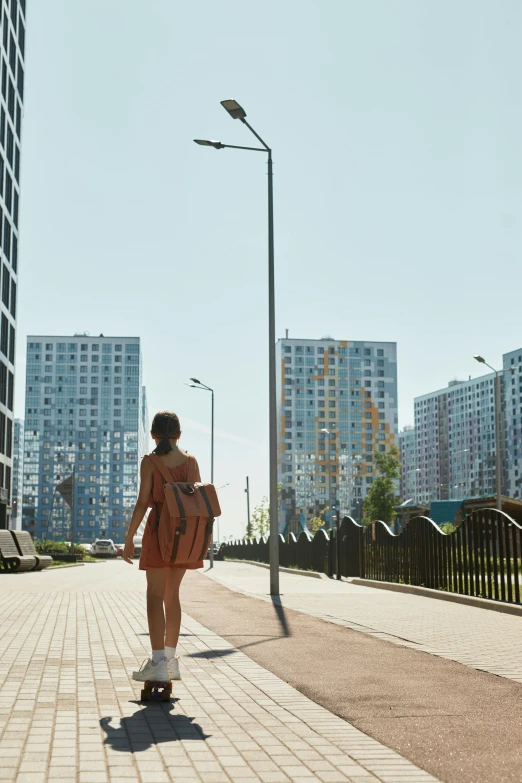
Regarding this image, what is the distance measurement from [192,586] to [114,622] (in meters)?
8.13

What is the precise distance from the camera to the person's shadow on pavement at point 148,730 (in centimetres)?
463

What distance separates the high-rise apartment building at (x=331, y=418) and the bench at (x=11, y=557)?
15630 cm

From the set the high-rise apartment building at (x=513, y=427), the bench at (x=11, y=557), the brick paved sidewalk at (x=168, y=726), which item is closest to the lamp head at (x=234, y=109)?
the brick paved sidewalk at (x=168, y=726)

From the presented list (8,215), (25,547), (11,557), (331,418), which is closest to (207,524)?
(11,557)

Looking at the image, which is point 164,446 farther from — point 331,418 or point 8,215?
point 331,418

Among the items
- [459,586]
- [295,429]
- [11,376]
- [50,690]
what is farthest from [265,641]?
[295,429]

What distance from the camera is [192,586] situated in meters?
18.8

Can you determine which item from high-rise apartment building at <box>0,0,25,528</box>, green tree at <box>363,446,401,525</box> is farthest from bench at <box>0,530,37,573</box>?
green tree at <box>363,446,401,525</box>

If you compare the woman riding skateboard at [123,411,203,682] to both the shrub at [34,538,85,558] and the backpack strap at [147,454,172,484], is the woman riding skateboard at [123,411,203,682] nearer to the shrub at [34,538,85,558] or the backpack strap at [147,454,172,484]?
the backpack strap at [147,454,172,484]

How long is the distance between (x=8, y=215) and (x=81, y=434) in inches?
5268

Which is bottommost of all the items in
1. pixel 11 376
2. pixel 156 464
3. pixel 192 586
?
pixel 192 586

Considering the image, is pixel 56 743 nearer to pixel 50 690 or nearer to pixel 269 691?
pixel 50 690

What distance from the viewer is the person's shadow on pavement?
15.2ft

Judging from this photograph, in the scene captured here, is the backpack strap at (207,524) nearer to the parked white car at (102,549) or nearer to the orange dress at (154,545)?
the orange dress at (154,545)
